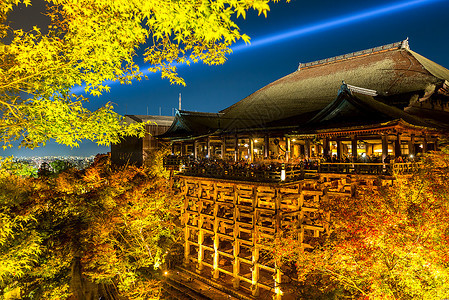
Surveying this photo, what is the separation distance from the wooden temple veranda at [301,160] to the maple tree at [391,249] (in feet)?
6.59

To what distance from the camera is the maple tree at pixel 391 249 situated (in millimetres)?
8523

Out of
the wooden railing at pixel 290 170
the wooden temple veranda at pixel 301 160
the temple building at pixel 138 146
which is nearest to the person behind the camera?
the wooden railing at pixel 290 170

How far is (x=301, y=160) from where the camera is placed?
58.3 ft

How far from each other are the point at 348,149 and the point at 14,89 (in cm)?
2454

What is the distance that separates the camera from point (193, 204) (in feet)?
67.6

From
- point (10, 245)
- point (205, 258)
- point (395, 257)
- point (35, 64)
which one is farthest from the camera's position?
point (205, 258)

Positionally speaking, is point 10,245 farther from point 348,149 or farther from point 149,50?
point 348,149

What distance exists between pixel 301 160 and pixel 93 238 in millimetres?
14296

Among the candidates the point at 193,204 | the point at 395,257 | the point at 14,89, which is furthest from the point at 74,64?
the point at 193,204

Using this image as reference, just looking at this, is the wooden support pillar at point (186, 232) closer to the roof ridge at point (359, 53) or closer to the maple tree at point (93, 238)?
the maple tree at point (93, 238)

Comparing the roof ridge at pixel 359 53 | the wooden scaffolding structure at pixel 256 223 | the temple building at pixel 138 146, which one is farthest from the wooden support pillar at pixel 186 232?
the roof ridge at pixel 359 53

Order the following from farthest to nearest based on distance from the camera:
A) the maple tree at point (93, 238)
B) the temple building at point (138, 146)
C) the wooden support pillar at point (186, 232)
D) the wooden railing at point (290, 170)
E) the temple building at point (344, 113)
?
the temple building at point (138, 146), the wooden support pillar at point (186, 232), the maple tree at point (93, 238), the temple building at point (344, 113), the wooden railing at point (290, 170)

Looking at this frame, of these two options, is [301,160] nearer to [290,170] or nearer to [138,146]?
[290,170]

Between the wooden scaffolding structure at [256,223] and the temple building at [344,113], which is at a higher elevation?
the temple building at [344,113]
